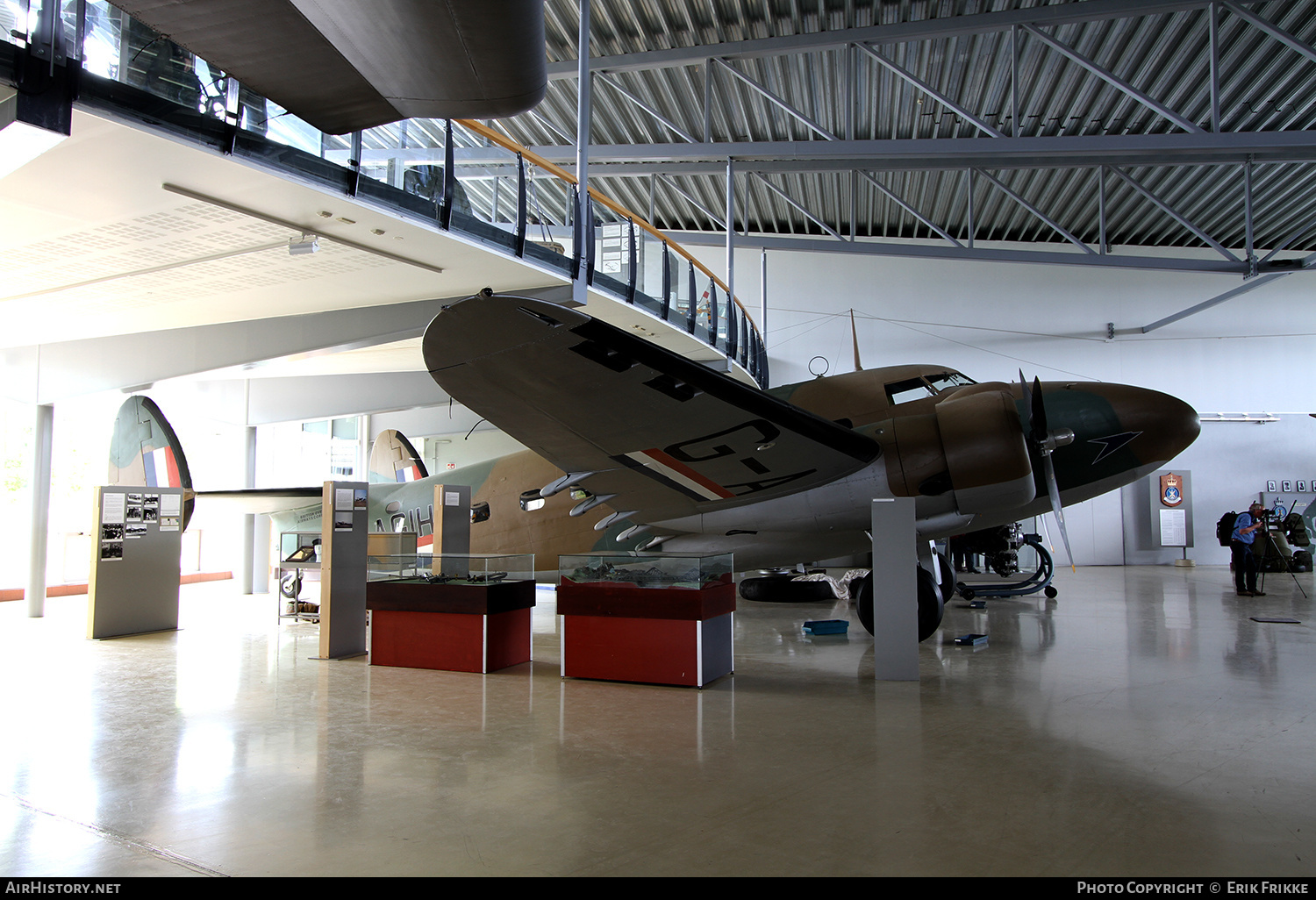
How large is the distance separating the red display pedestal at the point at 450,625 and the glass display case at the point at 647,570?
0.86 meters

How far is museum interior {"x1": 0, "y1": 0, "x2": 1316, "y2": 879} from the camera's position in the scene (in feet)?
11.3

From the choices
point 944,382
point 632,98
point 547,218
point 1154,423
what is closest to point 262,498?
point 547,218

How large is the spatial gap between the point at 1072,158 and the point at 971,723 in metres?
13.7

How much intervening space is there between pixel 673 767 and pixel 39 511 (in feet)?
44.3

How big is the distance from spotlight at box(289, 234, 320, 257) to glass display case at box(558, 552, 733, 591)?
4258 millimetres

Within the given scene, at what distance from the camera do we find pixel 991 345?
2314 cm

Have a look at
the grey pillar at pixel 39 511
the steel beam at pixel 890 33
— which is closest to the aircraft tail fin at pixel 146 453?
the grey pillar at pixel 39 511

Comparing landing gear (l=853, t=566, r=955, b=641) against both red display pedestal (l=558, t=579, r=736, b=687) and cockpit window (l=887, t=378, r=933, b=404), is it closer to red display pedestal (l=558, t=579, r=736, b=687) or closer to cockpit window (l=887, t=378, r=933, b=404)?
cockpit window (l=887, t=378, r=933, b=404)

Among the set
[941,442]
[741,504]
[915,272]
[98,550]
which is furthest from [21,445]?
[915,272]

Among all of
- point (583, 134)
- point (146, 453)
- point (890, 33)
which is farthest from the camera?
point (146, 453)

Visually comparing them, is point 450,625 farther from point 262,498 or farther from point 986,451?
point 262,498

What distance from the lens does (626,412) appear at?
7020mm

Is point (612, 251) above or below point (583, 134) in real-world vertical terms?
below

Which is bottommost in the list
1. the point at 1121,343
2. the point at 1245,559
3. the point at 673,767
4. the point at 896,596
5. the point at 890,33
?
the point at 673,767
